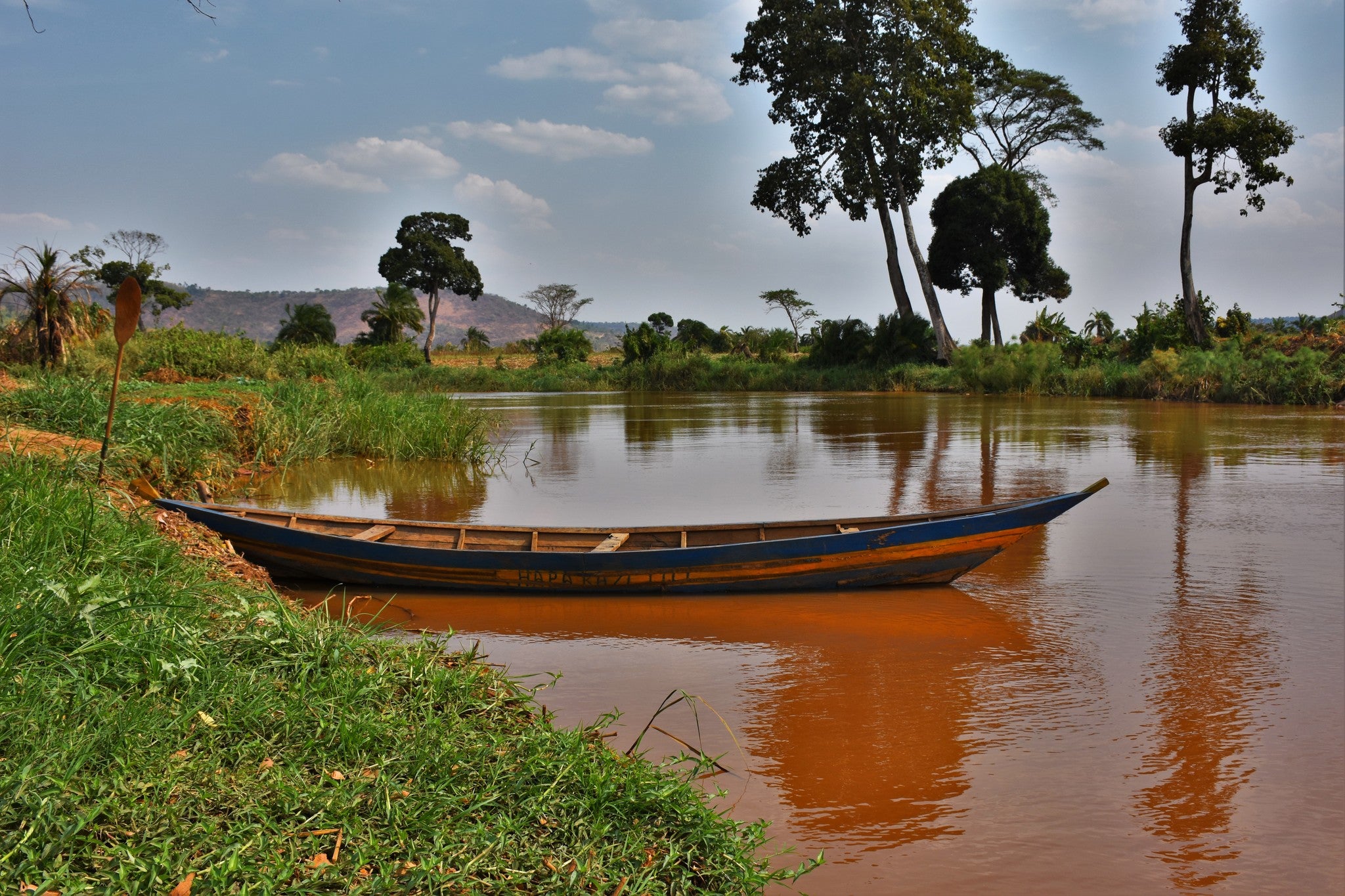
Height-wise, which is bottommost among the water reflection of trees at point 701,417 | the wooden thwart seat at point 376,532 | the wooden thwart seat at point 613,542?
the wooden thwart seat at point 613,542

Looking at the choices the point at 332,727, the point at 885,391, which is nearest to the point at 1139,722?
the point at 332,727

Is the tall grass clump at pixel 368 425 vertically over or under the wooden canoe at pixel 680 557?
over

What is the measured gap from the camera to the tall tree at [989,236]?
39438 millimetres

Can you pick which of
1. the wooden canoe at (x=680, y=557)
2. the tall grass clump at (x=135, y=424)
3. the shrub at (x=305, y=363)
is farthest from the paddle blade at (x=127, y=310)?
the shrub at (x=305, y=363)

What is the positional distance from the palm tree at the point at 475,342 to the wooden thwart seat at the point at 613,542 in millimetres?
59856

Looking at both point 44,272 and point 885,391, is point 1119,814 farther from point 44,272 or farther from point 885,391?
point 885,391

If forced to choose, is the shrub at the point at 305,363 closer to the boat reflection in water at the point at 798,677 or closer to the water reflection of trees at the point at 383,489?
the water reflection of trees at the point at 383,489

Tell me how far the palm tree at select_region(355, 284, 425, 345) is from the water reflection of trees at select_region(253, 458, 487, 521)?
39.4 meters

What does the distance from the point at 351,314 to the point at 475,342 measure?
107 metres

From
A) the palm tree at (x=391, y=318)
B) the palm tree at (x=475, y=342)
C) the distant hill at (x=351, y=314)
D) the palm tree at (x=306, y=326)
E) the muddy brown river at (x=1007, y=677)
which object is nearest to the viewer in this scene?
the muddy brown river at (x=1007, y=677)

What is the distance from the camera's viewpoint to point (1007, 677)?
5.38 meters

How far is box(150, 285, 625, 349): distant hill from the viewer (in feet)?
454

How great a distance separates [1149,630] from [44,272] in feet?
62.5

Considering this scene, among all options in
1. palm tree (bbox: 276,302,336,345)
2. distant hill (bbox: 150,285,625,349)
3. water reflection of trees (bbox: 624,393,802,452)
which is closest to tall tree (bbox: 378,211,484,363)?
palm tree (bbox: 276,302,336,345)
